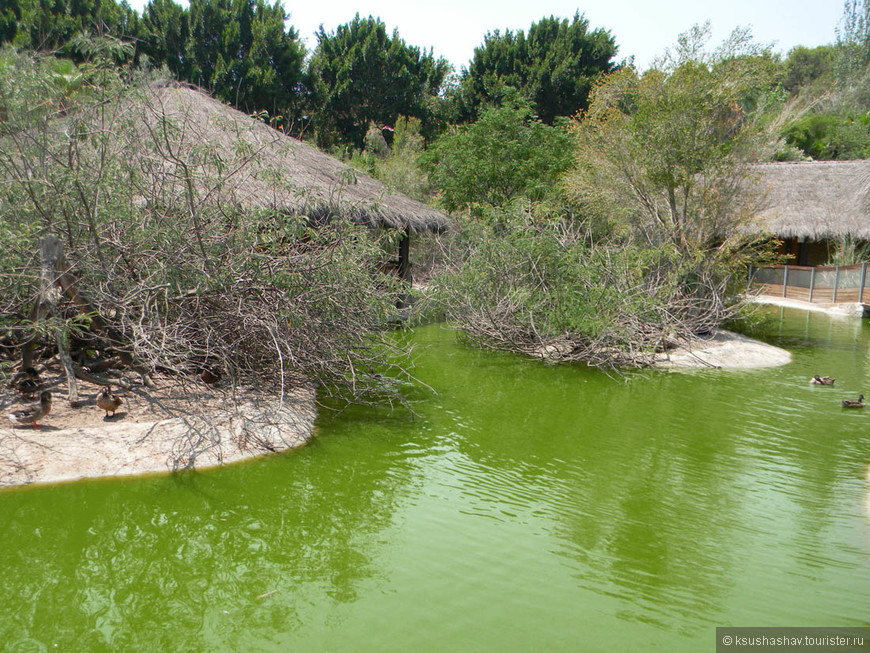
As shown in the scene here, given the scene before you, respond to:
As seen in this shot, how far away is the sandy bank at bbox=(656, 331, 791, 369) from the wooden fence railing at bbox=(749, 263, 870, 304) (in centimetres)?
546

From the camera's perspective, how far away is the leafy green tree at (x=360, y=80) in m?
30.4

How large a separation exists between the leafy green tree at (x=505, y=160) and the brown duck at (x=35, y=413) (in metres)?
13.0

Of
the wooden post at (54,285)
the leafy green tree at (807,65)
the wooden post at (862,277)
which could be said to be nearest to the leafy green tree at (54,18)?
the wooden post at (54,285)

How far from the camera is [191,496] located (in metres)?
5.81

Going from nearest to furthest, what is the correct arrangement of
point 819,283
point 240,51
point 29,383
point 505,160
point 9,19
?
1. point 29,383
2. point 505,160
3. point 819,283
4. point 9,19
5. point 240,51

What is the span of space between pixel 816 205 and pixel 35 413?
21.5 m

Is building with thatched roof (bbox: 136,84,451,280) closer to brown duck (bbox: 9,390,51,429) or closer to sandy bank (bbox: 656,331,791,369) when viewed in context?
brown duck (bbox: 9,390,51,429)

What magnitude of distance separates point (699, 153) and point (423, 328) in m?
6.17

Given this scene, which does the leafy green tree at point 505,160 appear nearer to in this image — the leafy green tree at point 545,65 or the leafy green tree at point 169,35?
the leafy green tree at point 545,65

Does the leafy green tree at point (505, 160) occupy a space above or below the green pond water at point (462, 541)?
above

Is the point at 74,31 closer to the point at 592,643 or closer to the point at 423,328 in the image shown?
the point at 423,328

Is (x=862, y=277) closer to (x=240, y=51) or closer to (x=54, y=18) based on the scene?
(x=240, y=51)

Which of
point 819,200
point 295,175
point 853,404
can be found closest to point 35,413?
point 295,175

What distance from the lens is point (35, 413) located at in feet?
21.0
